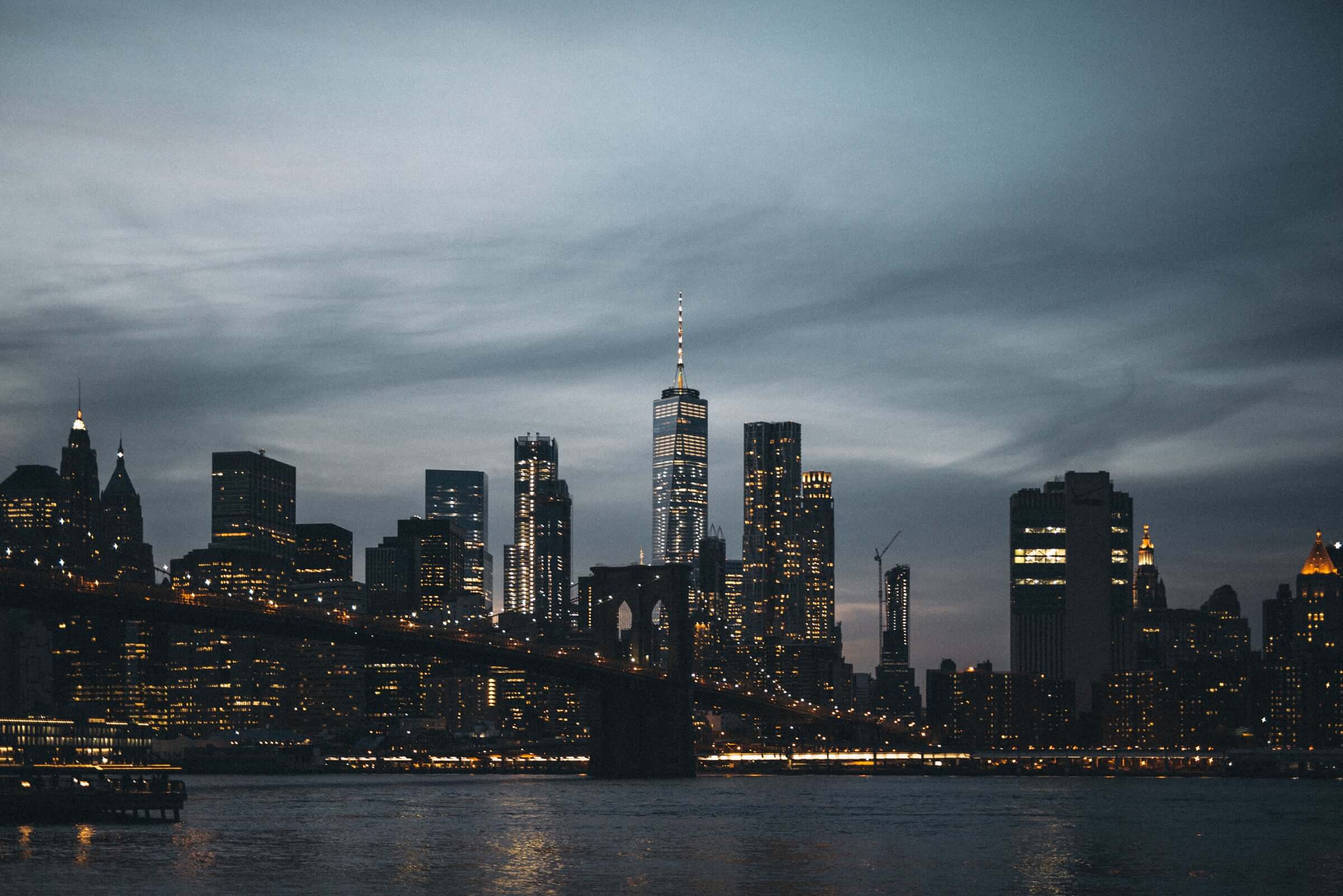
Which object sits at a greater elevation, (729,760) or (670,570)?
(670,570)

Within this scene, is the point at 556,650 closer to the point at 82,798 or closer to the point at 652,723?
the point at 652,723

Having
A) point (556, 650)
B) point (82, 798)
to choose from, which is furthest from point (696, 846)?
point (556, 650)

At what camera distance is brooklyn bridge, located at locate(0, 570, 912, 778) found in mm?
87312

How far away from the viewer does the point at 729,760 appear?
16212 centimetres

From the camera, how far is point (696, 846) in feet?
204

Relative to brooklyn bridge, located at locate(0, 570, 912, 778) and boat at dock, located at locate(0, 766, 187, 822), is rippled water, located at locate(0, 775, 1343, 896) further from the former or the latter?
brooklyn bridge, located at locate(0, 570, 912, 778)

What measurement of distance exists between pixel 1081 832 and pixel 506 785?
6039cm

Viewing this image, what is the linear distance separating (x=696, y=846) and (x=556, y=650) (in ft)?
178

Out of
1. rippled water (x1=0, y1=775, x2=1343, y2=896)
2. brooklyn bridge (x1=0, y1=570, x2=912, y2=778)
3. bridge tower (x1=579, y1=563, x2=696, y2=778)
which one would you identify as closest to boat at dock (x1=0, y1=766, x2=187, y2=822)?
rippled water (x1=0, y1=775, x2=1343, y2=896)

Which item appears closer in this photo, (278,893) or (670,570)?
(278,893)

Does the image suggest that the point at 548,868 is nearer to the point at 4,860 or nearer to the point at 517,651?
the point at 4,860

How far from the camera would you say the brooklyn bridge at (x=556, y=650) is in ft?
286

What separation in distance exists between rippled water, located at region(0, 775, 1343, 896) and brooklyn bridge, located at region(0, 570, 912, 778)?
899 centimetres

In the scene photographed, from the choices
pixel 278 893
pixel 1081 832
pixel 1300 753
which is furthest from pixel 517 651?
pixel 1300 753
